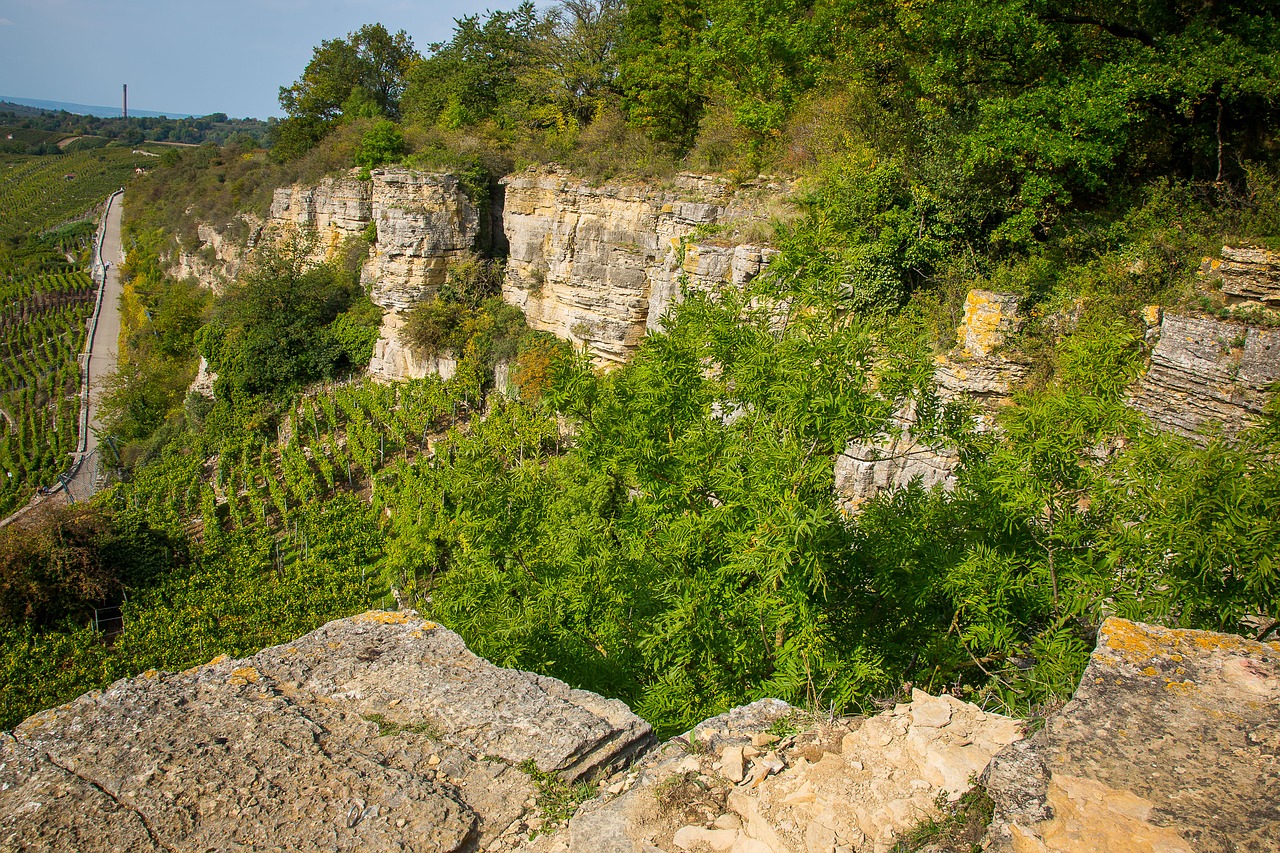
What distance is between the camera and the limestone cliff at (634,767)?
2404mm

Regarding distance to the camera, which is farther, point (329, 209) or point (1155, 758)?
point (329, 209)

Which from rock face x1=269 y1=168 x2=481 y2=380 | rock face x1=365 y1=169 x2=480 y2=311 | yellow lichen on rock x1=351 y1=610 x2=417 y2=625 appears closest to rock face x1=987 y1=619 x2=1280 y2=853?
yellow lichen on rock x1=351 y1=610 x2=417 y2=625

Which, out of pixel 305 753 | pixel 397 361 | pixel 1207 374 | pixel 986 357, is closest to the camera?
pixel 305 753

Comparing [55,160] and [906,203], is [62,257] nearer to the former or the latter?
[55,160]

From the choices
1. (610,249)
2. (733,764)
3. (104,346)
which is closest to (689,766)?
(733,764)

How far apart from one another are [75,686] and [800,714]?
14413 millimetres

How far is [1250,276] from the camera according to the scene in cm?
681

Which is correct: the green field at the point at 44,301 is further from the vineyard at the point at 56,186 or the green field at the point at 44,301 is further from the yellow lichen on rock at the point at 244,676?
the yellow lichen on rock at the point at 244,676

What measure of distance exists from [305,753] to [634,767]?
1.51 m

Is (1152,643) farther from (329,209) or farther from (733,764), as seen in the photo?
(329,209)

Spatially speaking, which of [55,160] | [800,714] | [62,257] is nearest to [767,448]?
[800,714]

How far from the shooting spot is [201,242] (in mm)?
33625

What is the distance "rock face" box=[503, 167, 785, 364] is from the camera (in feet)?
46.2

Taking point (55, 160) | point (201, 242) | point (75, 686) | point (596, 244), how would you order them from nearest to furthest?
point (75, 686) < point (596, 244) < point (201, 242) < point (55, 160)
